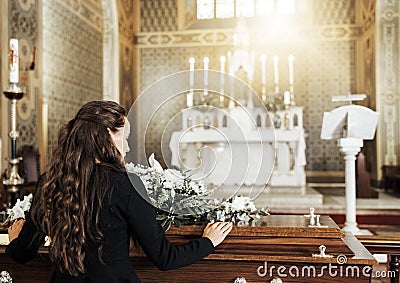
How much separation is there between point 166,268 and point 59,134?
2.21 feet

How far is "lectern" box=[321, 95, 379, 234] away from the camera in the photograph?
205 inches

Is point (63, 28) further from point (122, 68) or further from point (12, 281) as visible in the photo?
point (12, 281)

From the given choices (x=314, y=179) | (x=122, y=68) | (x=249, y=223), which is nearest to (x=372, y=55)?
(x=314, y=179)

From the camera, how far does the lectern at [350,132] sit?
5.20 meters

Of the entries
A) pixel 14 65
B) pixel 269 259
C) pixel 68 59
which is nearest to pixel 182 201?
pixel 269 259

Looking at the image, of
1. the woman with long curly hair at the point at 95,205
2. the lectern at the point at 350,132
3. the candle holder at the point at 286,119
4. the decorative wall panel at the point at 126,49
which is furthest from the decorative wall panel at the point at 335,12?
the woman with long curly hair at the point at 95,205

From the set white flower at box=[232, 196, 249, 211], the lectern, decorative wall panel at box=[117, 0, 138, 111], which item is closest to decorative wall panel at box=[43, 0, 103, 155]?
decorative wall panel at box=[117, 0, 138, 111]

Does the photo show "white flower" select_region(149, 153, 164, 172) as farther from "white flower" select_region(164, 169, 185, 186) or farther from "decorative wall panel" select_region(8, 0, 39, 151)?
"decorative wall panel" select_region(8, 0, 39, 151)

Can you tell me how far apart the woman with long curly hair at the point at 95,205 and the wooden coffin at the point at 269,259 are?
440 millimetres

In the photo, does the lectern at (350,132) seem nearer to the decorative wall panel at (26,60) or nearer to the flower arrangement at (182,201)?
the flower arrangement at (182,201)

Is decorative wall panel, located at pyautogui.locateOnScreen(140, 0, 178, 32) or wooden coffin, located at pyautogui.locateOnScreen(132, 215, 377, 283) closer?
wooden coffin, located at pyautogui.locateOnScreen(132, 215, 377, 283)

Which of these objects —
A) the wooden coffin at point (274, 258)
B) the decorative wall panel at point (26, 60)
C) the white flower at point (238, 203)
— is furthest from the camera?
the decorative wall panel at point (26, 60)

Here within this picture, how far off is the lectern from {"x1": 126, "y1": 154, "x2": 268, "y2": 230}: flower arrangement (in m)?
2.82

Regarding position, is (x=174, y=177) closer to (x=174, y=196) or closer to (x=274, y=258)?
(x=174, y=196)
